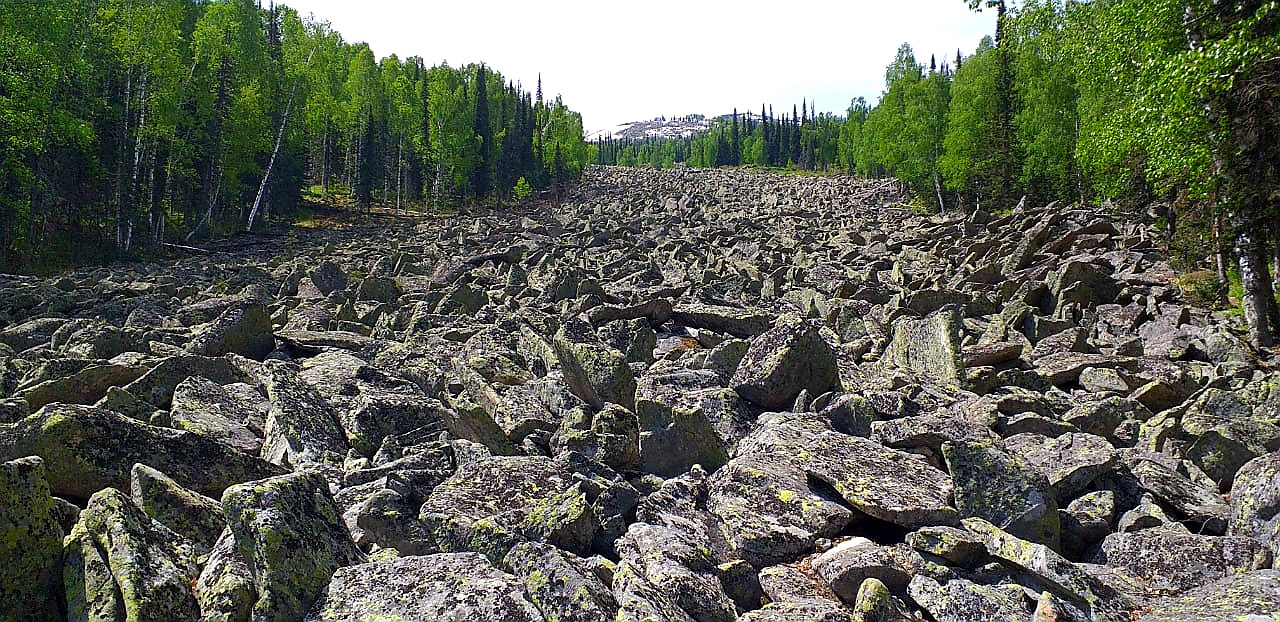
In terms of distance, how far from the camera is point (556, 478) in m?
6.08

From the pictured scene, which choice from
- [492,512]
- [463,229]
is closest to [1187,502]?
[492,512]

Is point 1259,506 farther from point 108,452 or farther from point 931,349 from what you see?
point 108,452

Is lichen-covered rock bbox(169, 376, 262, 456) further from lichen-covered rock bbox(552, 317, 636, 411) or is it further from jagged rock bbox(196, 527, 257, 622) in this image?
lichen-covered rock bbox(552, 317, 636, 411)

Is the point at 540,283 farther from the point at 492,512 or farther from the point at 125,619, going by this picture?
the point at 125,619

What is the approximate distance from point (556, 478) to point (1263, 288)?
1548 centimetres

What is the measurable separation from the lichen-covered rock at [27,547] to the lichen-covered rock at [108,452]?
3.48 ft

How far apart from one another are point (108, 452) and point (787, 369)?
6856mm

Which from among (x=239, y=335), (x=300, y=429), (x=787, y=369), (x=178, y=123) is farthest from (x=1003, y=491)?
(x=178, y=123)

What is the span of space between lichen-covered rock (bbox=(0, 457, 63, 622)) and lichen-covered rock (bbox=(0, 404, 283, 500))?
1.06 m

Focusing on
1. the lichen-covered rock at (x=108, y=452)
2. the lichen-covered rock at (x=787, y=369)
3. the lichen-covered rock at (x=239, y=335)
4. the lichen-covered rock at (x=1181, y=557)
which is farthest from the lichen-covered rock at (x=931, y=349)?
the lichen-covered rock at (x=239, y=335)

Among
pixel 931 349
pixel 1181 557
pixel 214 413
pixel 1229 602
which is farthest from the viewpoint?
pixel 931 349

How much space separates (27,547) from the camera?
4.13 m

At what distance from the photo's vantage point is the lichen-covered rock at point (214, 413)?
6.87m

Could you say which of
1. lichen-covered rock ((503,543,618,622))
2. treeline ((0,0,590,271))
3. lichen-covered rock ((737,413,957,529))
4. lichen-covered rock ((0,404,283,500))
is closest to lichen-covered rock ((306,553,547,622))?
lichen-covered rock ((503,543,618,622))
